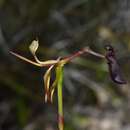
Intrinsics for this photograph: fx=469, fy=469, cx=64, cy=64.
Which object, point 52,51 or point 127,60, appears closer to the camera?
point 52,51

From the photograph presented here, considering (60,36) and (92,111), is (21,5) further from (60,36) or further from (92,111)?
(92,111)

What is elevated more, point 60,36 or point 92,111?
point 60,36

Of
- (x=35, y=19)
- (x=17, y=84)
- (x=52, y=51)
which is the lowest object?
(x=17, y=84)

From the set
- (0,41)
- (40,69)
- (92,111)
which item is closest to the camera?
(0,41)

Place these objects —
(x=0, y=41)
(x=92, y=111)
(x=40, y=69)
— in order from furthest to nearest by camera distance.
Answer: (x=92, y=111) → (x=40, y=69) → (x=0, y=41)

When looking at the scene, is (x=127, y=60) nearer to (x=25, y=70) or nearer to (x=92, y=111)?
(x=92, y=111)

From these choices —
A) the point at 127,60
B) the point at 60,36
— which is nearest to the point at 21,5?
the point at 60,36
